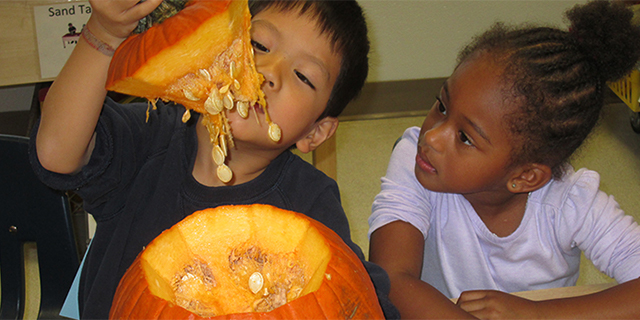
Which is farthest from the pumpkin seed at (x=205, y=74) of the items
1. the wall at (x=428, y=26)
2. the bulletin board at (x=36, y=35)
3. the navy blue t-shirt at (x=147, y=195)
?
the wall at (x=428, y=26)

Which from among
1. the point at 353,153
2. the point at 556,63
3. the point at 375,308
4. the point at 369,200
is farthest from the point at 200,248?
the point at 353,153

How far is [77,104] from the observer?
2.33ft

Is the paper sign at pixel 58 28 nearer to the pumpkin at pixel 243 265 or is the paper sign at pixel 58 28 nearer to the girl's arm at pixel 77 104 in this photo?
the girl's arm at pixel 77 104

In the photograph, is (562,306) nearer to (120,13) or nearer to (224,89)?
(224,89)

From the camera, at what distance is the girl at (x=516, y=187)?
35.1 inches

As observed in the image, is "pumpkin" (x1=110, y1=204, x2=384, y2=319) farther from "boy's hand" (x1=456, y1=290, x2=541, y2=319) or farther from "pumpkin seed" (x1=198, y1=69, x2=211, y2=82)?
"boy's hand" (x1=456, y1=290, x2=541, y2=319)

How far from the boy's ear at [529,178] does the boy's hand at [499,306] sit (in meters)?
0.27

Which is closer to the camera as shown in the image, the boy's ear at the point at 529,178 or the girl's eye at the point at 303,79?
the girl's eye at the point at 303,79

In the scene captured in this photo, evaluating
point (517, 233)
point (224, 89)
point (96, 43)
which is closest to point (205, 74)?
point (224, 89)

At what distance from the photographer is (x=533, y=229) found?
108cm

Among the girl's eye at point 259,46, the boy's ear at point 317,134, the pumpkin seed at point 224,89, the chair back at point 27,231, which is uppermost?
the pumpkin seed at point 224,89

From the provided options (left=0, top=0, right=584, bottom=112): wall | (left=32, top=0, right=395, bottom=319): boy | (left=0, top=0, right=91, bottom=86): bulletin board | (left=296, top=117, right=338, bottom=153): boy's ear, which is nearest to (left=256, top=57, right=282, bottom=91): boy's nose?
(left=32, top=0, right=395, bottom=319): boy

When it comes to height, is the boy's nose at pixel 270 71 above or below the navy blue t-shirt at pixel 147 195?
above

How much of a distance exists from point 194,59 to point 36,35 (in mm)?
1046
